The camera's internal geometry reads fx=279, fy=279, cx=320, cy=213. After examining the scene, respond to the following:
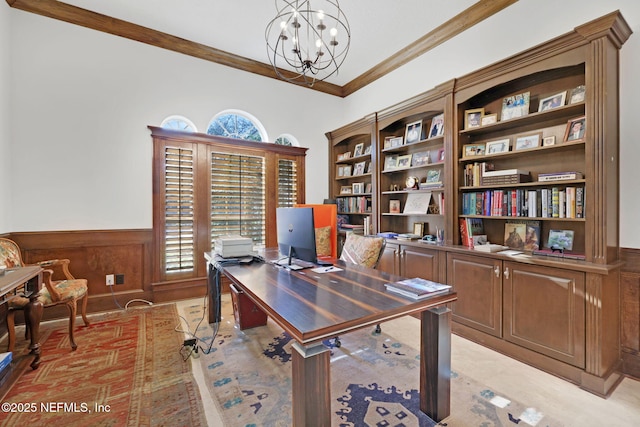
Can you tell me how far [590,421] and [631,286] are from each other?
3.48 ft

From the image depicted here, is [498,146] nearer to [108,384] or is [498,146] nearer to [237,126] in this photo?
[237,126]

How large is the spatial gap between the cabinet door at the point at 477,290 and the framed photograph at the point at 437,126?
1.35m

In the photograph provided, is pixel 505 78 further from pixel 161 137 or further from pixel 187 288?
pixel 187 288

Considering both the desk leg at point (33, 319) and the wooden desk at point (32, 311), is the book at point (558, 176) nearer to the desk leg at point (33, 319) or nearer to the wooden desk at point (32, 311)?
the wooden desk at point (32, 311)

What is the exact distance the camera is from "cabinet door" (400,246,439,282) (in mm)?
2873

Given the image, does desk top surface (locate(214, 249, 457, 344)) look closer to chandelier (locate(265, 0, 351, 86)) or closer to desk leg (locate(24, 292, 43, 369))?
desk leg (locate(24, 292, 43, 369))

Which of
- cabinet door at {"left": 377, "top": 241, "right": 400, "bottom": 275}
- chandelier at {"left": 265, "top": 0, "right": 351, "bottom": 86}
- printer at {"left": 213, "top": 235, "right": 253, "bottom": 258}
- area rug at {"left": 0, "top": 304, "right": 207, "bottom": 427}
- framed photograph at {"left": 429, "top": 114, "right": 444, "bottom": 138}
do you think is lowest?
Answer: area rug at {"left": 0, "top": 304, "right": 207, "bottom": 427}

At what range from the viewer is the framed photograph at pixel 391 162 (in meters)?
3.72

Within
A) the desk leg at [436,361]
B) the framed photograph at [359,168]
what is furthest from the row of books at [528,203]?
the framed photograph at [359,168]

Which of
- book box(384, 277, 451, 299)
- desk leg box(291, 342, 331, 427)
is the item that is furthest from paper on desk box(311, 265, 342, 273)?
desk leg box(291, 342, 331, 427)

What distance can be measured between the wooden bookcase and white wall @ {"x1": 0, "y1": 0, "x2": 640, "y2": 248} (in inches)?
16.4

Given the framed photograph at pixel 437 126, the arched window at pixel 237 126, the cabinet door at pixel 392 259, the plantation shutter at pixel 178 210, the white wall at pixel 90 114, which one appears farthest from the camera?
the arched window at pixel 237 126

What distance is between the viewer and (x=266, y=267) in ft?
7.10

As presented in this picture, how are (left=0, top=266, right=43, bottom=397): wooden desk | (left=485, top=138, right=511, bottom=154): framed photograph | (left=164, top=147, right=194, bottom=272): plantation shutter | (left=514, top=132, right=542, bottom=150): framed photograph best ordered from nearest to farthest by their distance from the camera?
(left=0, top=266, right=43, bottom=397): wooden desk → (left=514, top=132, right=542, bottom=150): framed photograph → (left=485, top=138, right=511, bottom=154): framed photograph → (left=164, top=147, right=194, bottom=272): plantation shutter
